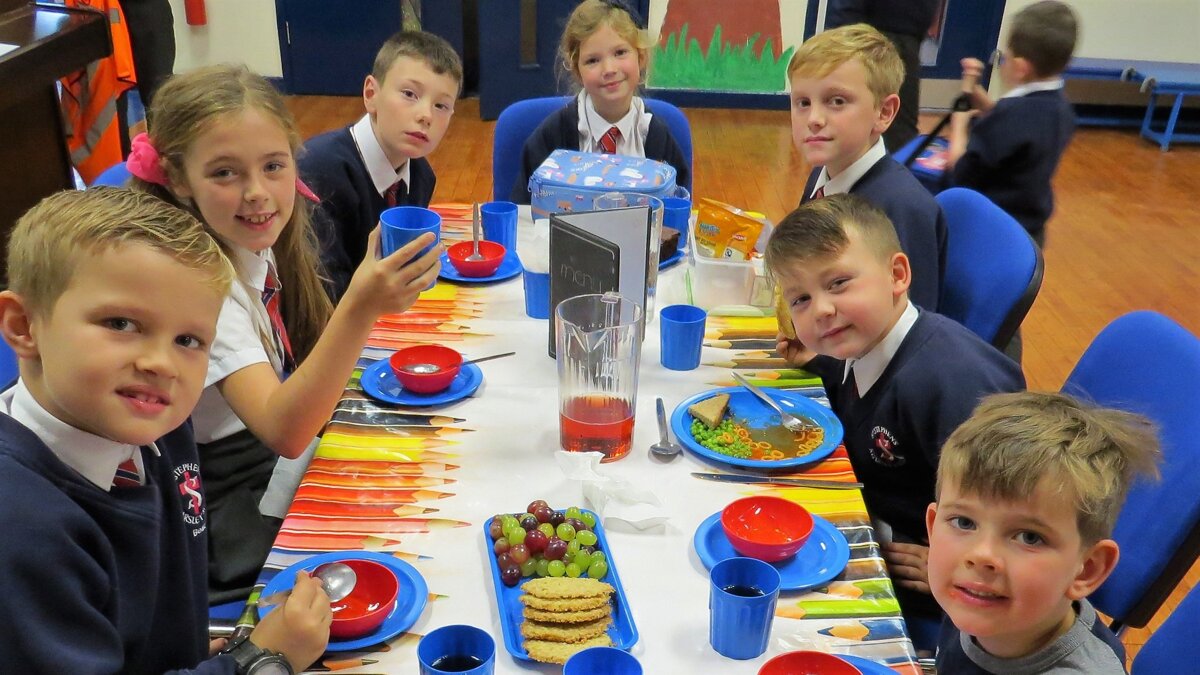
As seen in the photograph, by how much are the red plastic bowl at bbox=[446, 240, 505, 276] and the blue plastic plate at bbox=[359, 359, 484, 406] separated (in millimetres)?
421

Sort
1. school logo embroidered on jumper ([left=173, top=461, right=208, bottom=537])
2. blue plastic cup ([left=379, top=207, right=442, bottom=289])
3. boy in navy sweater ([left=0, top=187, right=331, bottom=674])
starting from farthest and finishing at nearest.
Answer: blue plastic cup ([left=379, top=207, right=442, bottom=289]), school logo embroidered on jumper ([left=173, top=461, right=208, bottom=537]), boy in navy sweater ([left=0, top=187, right=331, bottom=674])

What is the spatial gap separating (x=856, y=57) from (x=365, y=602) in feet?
5.50

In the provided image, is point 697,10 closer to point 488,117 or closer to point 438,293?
point 488,117

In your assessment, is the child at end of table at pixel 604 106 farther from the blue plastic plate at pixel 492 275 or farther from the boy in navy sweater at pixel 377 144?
the blue plastic plate at pixel 492 275

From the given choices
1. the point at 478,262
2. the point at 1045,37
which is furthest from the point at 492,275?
the point at 1045,37

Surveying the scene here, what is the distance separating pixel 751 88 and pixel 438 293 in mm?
4640

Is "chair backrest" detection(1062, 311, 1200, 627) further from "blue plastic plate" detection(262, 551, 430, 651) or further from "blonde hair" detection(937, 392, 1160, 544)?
"blue plastic plate" detection(262, 551, 430, 651)

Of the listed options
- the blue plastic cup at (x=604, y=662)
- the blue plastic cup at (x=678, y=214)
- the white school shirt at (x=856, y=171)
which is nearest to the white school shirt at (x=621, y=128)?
the blue plastic cup at (x=678, y=214)

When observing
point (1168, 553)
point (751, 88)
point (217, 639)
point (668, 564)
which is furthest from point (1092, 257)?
point (217, 639)

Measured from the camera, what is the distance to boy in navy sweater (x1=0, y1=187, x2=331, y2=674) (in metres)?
0.95

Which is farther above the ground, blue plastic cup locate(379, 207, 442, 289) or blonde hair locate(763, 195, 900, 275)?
blonde hair locate(763, 195, 900, 275)

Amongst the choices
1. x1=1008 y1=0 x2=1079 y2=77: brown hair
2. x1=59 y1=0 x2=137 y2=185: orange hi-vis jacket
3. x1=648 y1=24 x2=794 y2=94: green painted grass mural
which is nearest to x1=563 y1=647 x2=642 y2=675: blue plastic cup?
x1=1008 y1=0 x2=1079 y2=77: brown hair

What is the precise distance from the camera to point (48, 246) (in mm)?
1004

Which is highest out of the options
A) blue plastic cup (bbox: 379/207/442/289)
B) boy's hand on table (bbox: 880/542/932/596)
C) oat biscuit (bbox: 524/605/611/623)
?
blue plastic cup (bbox: 379/207/442/289)
